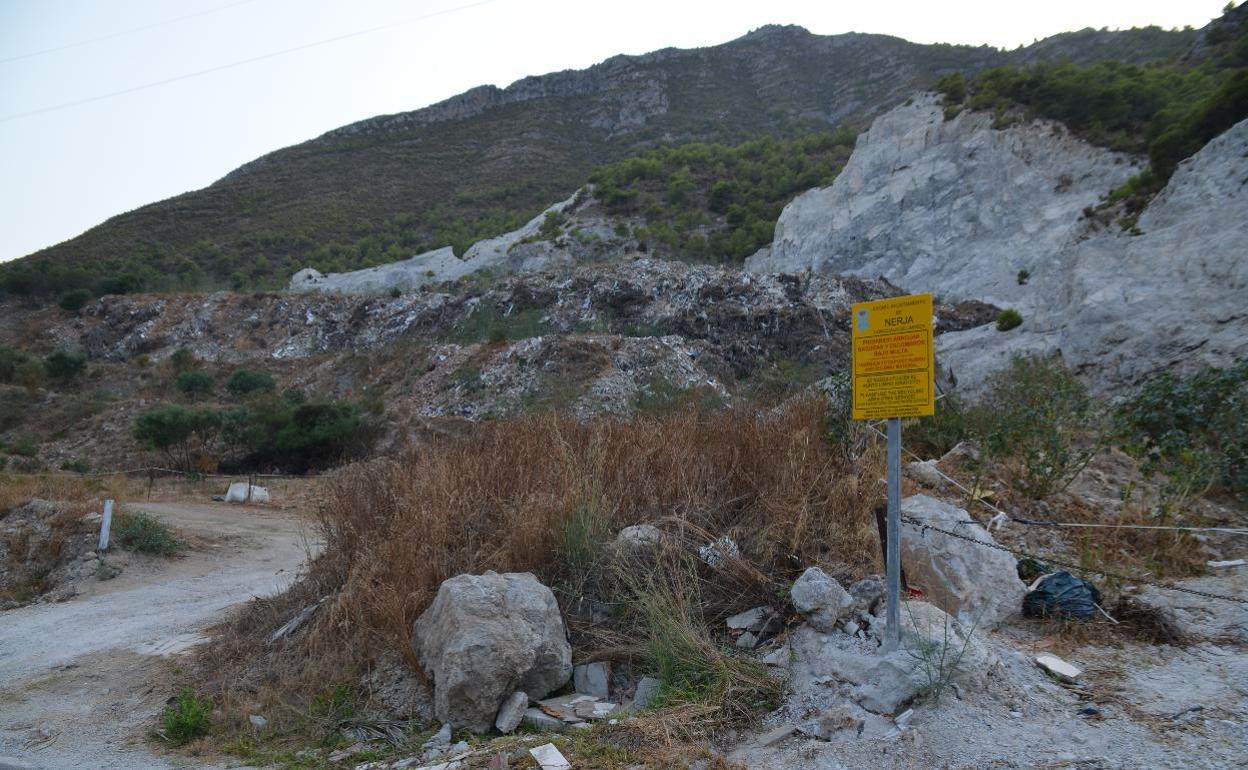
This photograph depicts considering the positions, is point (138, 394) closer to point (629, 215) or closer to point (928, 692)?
point (629, 215)

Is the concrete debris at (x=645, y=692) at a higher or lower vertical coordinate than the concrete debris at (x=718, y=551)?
lower

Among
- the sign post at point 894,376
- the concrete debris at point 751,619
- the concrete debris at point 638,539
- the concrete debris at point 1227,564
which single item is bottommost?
the concrete debris at point 1227,564

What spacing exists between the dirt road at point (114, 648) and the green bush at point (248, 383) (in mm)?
16740

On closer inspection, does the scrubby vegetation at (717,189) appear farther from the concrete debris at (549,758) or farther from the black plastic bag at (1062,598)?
the concrete debris at (549,758)

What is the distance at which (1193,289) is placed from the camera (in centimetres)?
1050

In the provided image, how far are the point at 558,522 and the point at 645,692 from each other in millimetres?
1342

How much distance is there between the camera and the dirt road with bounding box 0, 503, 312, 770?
432 cm

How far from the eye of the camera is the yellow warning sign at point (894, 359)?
3.21 metres

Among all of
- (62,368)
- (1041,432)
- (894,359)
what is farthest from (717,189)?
(894,359)

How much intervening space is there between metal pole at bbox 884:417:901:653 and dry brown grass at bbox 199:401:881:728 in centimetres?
74

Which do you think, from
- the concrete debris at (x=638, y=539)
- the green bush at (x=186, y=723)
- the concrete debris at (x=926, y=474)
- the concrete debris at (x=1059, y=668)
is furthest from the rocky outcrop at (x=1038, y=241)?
the green bush at (x=186, y=723)

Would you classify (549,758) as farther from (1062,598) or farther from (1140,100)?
(1140,100)

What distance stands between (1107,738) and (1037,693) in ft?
1.25

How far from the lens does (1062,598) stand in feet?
12.6
